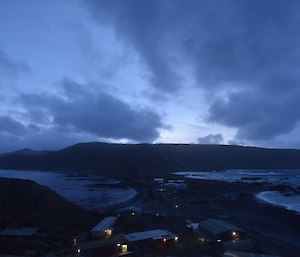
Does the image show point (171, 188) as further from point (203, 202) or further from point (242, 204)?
point (242, 204)

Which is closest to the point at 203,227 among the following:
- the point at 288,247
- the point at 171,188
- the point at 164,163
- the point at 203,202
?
the point at 288,247

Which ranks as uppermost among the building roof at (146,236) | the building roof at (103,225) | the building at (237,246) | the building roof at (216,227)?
the building roof at (216,227)

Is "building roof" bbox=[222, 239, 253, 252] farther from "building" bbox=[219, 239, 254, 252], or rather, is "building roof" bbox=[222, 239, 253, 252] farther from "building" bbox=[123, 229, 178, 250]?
"building" bbox=[123, 229, 178, 250]

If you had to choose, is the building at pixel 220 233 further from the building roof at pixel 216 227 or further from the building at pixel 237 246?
the building at pixel 237 246

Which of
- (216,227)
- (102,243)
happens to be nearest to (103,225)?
(102,243)

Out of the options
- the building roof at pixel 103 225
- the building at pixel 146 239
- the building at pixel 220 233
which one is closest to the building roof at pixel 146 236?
the building at pixel 146 239

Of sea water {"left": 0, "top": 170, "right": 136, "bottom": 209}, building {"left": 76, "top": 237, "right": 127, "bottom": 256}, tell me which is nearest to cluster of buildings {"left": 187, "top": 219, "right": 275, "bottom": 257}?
building {"left": 76, "top": 237, "right": 127, "bottom": 256}

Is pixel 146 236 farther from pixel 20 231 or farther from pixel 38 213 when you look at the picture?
pixel 38 213
